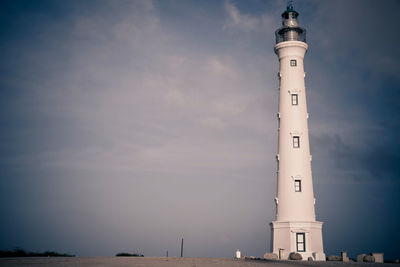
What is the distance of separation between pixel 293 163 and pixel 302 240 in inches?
314

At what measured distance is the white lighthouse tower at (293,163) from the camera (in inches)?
1558

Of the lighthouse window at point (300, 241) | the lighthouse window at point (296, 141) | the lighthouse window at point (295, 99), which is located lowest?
the lighthouse window at point (300, 241)

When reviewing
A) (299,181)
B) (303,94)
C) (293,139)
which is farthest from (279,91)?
(299,181)

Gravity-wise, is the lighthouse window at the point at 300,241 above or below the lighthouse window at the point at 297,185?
below

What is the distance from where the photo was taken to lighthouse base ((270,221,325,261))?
3919 centimetres

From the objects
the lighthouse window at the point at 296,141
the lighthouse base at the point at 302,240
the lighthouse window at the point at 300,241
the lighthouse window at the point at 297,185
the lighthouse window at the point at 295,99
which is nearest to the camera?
the lighthouse base at the point at 302,240

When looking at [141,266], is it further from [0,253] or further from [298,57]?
[298,57]

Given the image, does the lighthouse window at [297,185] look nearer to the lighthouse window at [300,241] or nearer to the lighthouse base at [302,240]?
the lighthouse base at [302,240]

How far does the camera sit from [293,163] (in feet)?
137

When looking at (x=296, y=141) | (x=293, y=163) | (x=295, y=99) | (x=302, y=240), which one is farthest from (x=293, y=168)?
(x=295, y=99)

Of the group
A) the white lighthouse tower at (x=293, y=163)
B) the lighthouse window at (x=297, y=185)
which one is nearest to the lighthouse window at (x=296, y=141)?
the white lighthouse tower at (x=293, y=163)

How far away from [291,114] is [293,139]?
2.89m

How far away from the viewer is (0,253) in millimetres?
33656

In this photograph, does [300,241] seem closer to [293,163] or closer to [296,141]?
[293,163]
